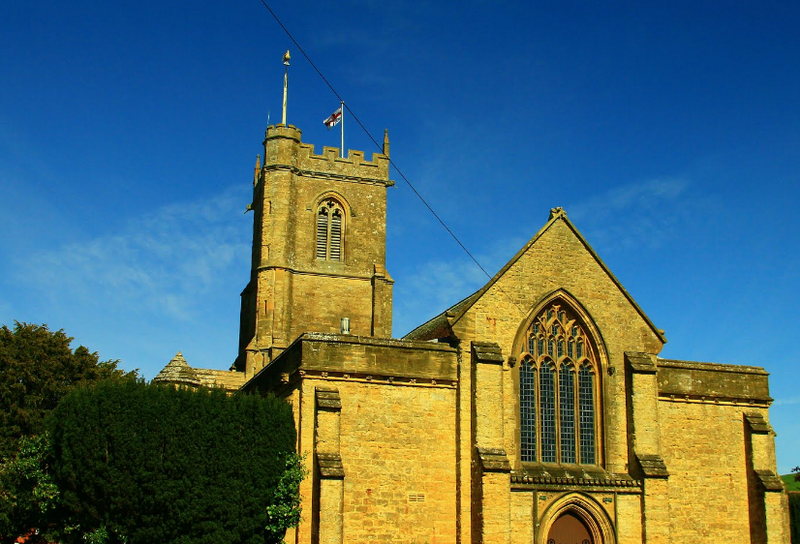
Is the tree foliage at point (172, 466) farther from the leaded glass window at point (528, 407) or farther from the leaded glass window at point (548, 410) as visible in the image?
the leaded glass window at point (548, 410)

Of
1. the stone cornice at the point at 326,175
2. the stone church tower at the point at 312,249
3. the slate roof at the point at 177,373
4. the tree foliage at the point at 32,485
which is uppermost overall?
the stone cornice at the point at 326,175

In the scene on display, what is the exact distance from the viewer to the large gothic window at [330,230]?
46.7 m

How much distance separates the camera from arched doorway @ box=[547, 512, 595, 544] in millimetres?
24812

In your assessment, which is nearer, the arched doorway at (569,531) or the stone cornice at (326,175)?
the arched doorway at (569,531)

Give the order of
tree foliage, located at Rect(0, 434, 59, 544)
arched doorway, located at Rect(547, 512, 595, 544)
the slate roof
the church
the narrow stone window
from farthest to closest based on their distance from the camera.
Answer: the slate roof < the narrow stone window < arched doorway, located at Rect(547, 512, 595, 544) < the church < tree foliage, located at Rect(0, 434, 59, 544)

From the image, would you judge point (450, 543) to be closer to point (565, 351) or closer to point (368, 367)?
point (368, 367)

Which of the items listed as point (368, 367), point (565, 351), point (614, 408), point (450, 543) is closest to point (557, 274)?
point (565, 351)

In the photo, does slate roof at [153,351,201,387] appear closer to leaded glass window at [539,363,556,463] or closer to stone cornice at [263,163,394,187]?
leaded glass window at [539,363,556,463]

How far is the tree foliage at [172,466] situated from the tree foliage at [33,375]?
15563 millimetres

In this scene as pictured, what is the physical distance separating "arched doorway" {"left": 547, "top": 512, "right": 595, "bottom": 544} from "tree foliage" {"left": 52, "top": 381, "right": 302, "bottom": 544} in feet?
26.3

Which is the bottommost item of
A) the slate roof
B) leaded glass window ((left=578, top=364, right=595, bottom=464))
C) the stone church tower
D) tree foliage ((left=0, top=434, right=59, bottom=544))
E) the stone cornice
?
tree foliage ((left=0, top=434, right=59, bottom=544))

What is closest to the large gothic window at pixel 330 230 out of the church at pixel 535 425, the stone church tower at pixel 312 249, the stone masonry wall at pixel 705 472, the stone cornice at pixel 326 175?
the stone church tower at pixel 312 249

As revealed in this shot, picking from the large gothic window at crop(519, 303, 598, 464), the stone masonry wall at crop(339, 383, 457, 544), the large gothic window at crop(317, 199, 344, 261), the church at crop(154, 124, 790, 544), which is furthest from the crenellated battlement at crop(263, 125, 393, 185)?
the stone masonry wall at crop(339, 383, 457, 544)

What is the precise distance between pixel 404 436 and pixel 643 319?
30.8ft
